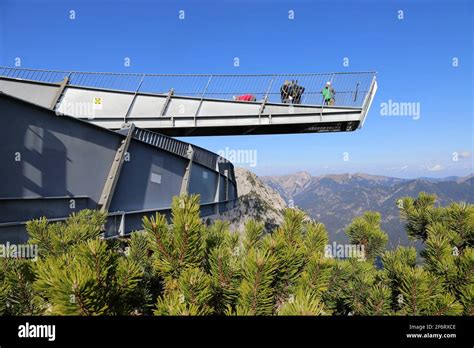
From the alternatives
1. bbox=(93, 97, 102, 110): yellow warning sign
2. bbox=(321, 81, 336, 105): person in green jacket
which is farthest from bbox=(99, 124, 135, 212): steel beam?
bbox=(321, 81, 336, 105): person in green jacket

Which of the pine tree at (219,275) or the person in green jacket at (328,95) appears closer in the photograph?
the pine tree at (219,275)

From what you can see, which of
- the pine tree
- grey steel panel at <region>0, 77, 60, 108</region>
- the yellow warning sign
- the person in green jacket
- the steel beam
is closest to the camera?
the pine tree

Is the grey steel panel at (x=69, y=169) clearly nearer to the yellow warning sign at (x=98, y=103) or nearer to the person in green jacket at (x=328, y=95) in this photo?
the yellow warning sign at (x=98, y=103)

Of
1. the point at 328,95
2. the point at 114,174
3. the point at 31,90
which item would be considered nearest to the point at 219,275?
the point at 114,174

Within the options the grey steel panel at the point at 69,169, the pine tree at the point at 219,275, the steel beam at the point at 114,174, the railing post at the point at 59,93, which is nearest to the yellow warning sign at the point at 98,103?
the railing post at the point at 59,93

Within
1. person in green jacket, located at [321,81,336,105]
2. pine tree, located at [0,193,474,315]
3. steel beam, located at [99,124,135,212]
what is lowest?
pine tree, located at [0,193,474,315]

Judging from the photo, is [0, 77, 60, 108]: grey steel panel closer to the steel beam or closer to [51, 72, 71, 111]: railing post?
[51, 72, 71, 111]: railing post

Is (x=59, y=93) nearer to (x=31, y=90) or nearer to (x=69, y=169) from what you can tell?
(x=31, y=90)

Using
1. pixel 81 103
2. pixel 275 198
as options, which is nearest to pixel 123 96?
pixel 81 103

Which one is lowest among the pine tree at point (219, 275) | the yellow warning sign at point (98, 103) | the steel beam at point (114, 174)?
the pine tree at point (219, 275)
